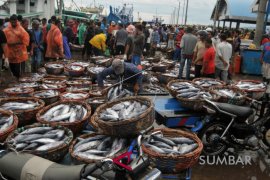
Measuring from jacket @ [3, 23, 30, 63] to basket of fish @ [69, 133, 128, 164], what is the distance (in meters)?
5.35

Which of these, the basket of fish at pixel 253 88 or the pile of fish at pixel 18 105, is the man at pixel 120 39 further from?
the pile of fish at pixel 18 105

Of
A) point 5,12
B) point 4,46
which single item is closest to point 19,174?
point 4,46

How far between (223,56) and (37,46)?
653cm

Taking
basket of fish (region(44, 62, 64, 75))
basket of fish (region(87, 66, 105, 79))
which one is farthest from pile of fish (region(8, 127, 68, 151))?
basket of fish (region(44, 62, 64, 75))

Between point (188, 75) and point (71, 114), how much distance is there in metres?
5.70

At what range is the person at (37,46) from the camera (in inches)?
392

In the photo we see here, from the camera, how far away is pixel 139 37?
32.0ft

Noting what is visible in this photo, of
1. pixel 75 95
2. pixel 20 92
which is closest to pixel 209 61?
pixel 75 95

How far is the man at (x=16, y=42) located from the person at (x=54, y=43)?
4.81 ft

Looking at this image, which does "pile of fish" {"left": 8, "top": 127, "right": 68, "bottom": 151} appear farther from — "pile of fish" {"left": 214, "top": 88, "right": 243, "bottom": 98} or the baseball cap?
"pile of fish" {"left": 214, "top": 88, "right": 243, "bottom": 98}

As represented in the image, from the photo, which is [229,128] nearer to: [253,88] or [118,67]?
[253,88]

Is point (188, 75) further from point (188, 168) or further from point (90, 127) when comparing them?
point (188, 168)

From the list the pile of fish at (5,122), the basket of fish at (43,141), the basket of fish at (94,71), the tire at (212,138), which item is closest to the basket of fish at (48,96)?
the pile of fish at (5,122)

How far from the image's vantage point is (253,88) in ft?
21.1
